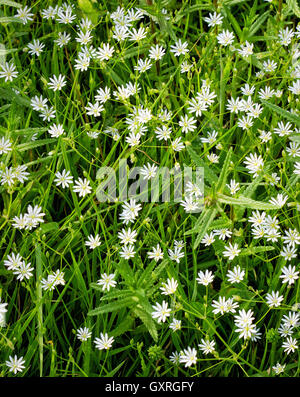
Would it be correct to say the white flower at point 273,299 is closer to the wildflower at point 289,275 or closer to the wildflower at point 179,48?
the wildflower at point 289,275

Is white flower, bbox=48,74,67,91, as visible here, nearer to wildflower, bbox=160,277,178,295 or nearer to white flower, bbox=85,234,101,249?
white flower, bbox=85,234,101,249

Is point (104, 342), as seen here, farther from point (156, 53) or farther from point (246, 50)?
point (246, 50)

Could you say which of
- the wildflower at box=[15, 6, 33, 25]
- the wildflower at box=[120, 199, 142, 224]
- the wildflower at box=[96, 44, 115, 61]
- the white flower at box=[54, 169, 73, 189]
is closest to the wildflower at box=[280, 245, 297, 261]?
the wildflower at box=[120, 199, 142, 224]

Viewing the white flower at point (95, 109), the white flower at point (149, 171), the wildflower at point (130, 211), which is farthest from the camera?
the white flower at point (95, 109)

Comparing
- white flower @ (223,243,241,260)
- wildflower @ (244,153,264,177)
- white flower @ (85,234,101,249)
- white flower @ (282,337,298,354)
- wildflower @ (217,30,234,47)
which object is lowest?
white flower @ (282,337,298,354)

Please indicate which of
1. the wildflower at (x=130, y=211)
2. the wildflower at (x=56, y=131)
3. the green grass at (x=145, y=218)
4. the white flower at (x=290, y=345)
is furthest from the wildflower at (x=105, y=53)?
the white flower at (x=290, y=345)

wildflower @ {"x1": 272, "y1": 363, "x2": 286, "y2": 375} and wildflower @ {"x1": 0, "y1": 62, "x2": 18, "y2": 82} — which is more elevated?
wildflower @ {"x1": 0, "y1": 62, "x2": 18, "y2": 82}

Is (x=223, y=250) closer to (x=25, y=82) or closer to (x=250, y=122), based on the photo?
(x=250, y=122)

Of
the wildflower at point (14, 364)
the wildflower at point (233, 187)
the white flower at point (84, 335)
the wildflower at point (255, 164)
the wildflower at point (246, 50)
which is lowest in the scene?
the wildflower at point (14, 364)

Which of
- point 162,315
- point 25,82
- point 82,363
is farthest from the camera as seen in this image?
point 25,82

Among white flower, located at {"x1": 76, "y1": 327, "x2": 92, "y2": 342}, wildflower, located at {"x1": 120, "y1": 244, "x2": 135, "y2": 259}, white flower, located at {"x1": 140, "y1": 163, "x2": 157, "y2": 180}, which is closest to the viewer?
white flower, located at {"x1": 76, "y1": 327, "x2": 92, "y2": 342}
